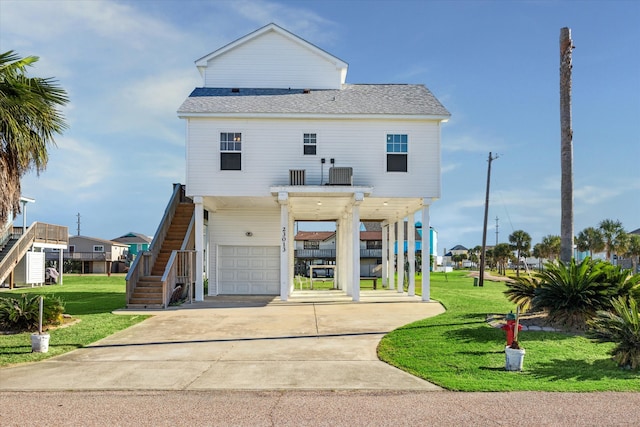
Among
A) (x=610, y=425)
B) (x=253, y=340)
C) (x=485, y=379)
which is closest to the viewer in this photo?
(x=610, y=425)

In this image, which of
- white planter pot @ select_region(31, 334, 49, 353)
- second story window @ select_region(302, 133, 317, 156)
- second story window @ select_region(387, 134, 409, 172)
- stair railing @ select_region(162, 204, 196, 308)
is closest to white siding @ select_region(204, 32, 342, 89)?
second story window @ select_region(302, 133, 317, 156)

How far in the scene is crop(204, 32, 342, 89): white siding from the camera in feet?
76.7

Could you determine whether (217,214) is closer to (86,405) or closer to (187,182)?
(187,182)

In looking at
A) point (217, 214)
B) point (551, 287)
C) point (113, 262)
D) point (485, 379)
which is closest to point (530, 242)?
point (113, 262)

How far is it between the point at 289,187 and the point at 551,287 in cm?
1013

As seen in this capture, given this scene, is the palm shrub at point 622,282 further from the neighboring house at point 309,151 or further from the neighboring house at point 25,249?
the neighboring house at point 25,249

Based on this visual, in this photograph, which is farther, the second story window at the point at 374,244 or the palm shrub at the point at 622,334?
the second story window at the point at 374,244

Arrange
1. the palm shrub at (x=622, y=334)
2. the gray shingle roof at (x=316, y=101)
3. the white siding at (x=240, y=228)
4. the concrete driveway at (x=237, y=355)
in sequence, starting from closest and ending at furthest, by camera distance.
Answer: the concrete driveway at (x=237, y=355) < the palm shrub at (x=622, y=334) < the gray shingle roof at (x=316, y=101) < the white siding at (x=240, y=228)

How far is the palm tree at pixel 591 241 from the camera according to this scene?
73000 mm

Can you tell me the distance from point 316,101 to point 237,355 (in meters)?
13.3

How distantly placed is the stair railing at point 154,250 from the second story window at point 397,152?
964cm

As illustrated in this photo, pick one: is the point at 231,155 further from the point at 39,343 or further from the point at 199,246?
the point at 39,343

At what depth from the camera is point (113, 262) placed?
6469cm

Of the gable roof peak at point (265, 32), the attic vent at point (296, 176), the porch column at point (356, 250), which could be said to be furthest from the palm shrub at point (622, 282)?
the gable roof peak at point (265, 32)
